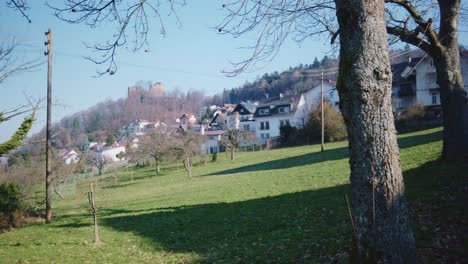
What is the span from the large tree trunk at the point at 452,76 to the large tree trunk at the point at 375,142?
7.38 metres

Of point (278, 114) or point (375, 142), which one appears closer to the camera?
point (375, 142)

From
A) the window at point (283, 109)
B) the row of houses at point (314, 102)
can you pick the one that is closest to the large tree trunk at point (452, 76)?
the row of houses at point (314, 102)

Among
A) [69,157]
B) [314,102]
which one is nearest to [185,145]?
[69,157]

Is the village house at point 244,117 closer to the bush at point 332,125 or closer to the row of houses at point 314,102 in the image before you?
the row of houses at point 314,102

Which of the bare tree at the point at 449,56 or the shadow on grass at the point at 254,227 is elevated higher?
the bare tree at the point at 449,56

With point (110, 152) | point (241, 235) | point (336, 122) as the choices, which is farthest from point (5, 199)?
point (110, 152)

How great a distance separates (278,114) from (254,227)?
52.7m

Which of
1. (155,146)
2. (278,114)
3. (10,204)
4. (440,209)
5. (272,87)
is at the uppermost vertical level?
(272,87)

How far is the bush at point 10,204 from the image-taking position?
61.4 feet

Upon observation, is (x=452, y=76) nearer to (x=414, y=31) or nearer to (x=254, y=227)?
(x=414, y=31)

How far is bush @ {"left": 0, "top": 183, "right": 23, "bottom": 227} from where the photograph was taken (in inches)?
737

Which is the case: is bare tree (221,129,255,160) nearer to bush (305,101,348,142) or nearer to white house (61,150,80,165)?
bush (305,101,348,142)

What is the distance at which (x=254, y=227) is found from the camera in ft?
30.9

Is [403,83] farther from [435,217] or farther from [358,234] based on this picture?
[358,234]
